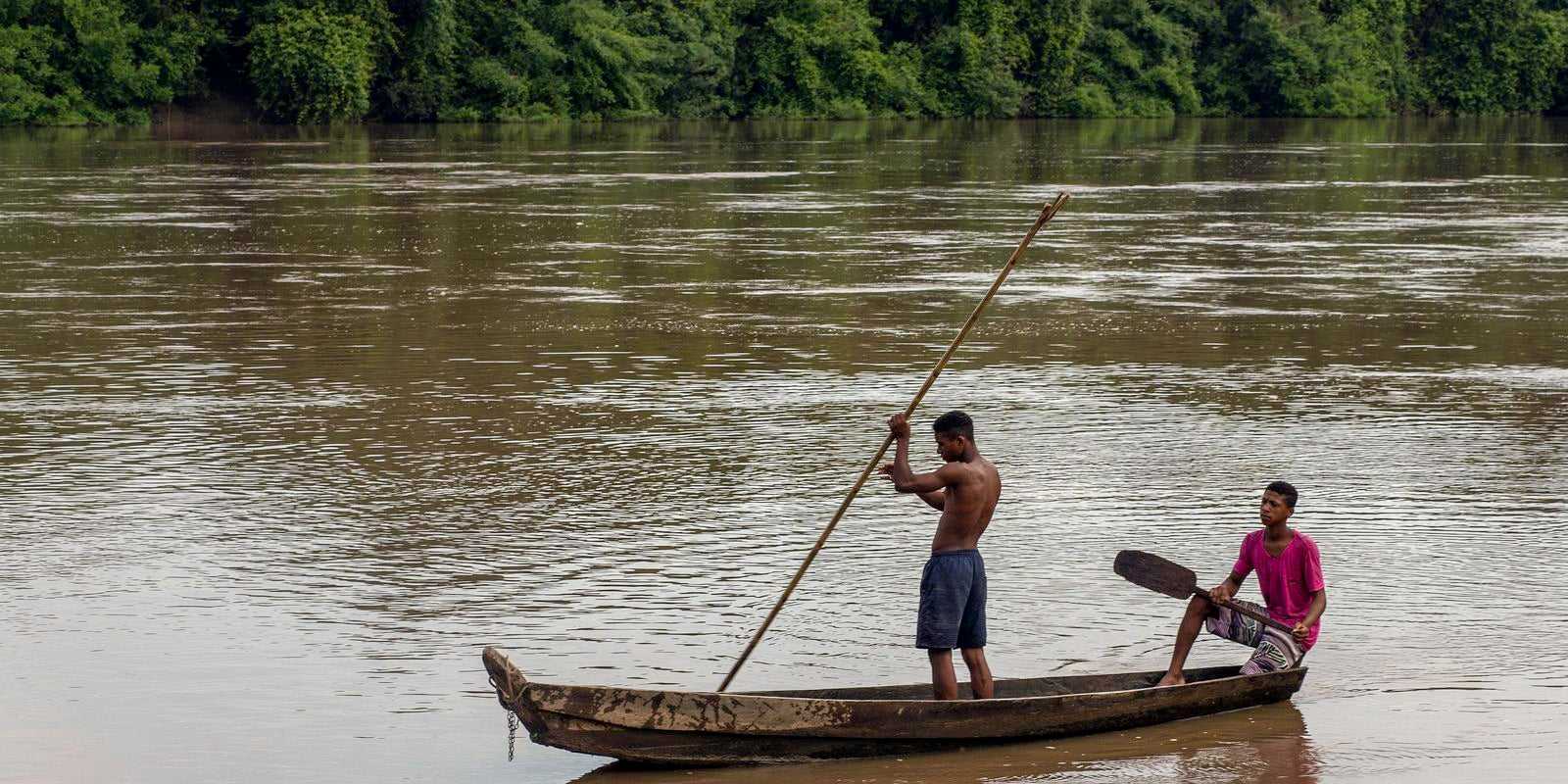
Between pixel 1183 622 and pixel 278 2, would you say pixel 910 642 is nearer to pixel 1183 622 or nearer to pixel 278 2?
pixel 1183 622

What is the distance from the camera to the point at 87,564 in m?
10.7

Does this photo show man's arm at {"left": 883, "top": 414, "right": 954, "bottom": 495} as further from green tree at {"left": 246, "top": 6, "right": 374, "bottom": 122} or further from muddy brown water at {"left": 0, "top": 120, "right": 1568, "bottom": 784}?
green tree at {"left": 246, "top": 6, "right": 374, "bottom": 122}

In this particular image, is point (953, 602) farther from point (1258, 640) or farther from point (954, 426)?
point (1258, 640)

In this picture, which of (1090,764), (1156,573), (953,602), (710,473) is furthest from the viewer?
(710,473)

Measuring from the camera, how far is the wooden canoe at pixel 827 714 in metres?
7.38

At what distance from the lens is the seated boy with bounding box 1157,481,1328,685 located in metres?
8.33

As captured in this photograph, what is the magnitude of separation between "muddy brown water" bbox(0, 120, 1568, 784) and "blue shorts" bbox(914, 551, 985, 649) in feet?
1.45

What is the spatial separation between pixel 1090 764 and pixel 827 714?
985mm

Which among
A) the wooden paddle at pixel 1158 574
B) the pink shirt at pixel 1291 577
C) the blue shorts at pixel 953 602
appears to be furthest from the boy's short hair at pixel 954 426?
the pink shirt at pixel 1291 577

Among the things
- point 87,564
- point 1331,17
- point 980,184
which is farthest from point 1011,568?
point 1331,17

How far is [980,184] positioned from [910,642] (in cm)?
3037

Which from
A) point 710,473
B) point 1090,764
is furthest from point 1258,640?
point 710,473

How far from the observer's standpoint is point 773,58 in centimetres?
7362

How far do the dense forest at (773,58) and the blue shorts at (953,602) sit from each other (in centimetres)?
5620
